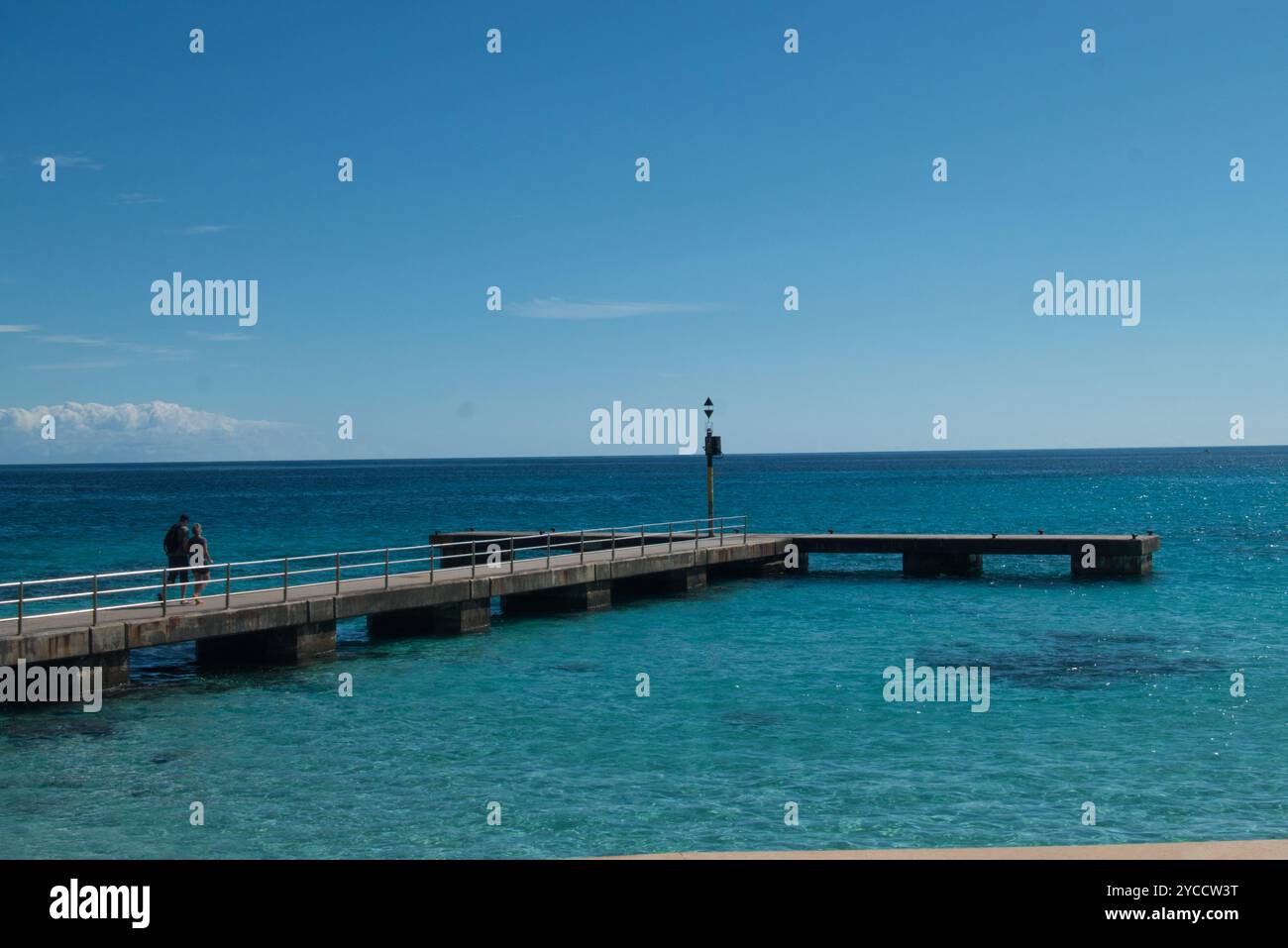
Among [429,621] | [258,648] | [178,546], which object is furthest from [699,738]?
[429,621]

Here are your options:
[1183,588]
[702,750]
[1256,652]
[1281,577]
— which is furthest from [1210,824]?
[1281,577]

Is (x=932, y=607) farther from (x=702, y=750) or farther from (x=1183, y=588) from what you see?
(x=702, y=750)

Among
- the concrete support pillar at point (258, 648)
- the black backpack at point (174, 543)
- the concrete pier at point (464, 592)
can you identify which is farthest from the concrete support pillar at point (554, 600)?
the black backpack at point (174, 543)

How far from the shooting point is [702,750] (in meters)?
18.5

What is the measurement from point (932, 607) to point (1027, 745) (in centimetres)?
1800

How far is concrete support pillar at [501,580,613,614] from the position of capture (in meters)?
34.7

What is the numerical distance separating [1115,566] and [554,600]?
20.7 meters

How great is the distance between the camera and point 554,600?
3481 cm

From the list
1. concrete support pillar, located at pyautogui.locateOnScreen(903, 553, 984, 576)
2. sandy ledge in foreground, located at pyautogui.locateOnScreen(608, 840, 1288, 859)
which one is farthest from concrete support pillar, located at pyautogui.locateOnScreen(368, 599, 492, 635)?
sandy ledge in foreground, located at pyautogui.locateOnScreen(608, 840, 1288, 859)

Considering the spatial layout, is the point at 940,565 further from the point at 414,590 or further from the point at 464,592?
the point at 414,590

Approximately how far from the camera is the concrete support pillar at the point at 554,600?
34.7 meters
